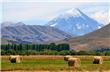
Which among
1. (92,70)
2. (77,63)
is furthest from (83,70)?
(77,63)

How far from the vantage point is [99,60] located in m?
47.4

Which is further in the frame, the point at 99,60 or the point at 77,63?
the point at 99,60

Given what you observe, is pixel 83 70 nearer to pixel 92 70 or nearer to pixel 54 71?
pixel 92 70

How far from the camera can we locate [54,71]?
30047 mm

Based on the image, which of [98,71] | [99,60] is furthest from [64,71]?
[99,60]

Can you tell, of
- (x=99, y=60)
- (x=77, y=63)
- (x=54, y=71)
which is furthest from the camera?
(x=99, y=60)

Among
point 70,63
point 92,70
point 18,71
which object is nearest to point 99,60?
point 70,63

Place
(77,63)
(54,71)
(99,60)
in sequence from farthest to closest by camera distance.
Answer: (99,60), (77,63), (54,71)

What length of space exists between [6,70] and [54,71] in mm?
3852

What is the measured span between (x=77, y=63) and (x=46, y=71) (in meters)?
9.03

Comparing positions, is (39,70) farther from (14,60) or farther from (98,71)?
(14,60)

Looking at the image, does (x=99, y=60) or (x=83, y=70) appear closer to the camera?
(x=83, y=70)

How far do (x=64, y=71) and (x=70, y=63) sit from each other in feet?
29.5

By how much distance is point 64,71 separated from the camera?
99.2 feet
